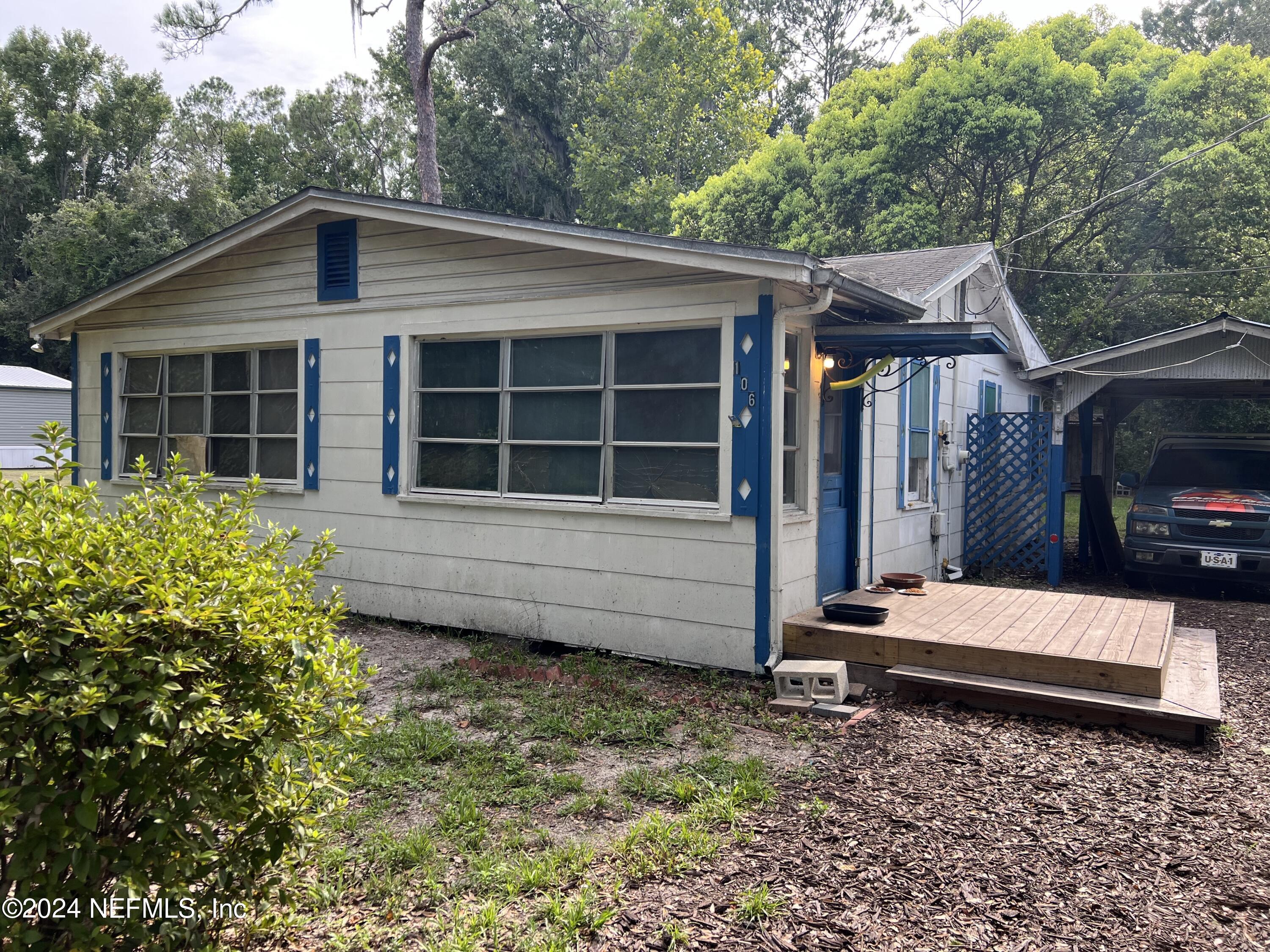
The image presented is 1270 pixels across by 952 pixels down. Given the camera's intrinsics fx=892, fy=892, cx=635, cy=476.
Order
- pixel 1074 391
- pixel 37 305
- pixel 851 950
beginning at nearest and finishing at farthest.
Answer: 1. pixel 851 950
2. pixel 1074 391
3. pixel 37 305

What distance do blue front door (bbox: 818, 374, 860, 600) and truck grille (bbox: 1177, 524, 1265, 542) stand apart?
454 centimetres

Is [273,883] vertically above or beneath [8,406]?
beneath

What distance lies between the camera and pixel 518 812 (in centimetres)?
392

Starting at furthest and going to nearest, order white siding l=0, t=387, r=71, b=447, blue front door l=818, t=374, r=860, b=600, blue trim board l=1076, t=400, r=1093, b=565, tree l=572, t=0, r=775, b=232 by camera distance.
→ tree l=572, t=0, r=775, b=232
white siding l=0, t=387, r=71, b=447
blue trim board l=1076, t=400, r=1093, b=565
blue front door l=818, t=374, r=860, b=600

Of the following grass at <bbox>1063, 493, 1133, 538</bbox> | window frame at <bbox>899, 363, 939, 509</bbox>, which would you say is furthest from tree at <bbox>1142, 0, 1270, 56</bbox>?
window frame at <bbox>899, 363, 939, 509</bbox>

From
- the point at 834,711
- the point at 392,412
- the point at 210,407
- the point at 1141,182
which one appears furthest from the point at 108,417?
the point at 1141,182

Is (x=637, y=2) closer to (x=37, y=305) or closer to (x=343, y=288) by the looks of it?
(x=37, y=305)

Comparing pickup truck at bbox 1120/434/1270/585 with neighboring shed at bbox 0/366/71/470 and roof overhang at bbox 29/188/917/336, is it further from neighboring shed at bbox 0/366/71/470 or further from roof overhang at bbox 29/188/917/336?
neighboring shed at bbox 0/366/71/470

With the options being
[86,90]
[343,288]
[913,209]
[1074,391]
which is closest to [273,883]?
[343,288]

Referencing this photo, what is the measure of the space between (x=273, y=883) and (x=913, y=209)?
20729 mm

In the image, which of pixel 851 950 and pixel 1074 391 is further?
pixel 1074 391

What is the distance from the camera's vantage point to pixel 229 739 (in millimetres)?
2395

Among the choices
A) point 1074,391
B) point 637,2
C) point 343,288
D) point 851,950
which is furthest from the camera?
point 637,2

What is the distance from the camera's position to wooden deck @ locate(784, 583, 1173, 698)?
5.37m
